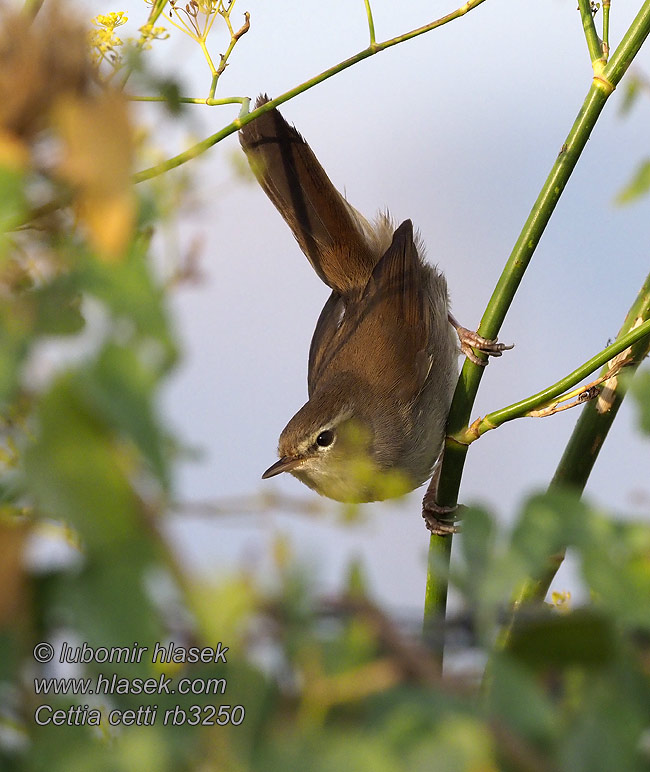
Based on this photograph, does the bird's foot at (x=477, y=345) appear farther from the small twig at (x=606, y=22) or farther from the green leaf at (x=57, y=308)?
the green leaf at (x=57, y=308)

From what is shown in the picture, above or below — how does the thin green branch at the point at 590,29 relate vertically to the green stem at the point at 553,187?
above

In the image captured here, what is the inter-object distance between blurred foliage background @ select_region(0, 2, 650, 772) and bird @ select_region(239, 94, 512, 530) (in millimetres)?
2126

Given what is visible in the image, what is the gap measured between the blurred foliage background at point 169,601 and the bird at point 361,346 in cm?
213

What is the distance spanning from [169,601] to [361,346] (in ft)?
8.33

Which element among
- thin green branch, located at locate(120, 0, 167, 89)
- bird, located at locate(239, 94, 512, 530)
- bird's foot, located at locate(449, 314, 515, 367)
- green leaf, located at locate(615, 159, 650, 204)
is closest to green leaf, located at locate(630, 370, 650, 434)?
green leaf, located at locate(615, 159, 650, 204)

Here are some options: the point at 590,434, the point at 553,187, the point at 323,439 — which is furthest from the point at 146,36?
the point at 323,439

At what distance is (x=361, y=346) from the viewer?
2.89 m

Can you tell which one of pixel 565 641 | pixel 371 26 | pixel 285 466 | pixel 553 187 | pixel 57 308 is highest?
pixel 371 26

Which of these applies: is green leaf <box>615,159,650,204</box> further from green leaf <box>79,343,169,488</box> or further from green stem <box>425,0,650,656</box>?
green stem <box>425,0,650,656</box>

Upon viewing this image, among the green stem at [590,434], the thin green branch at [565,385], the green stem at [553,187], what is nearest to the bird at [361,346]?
the green stem at [590,434]

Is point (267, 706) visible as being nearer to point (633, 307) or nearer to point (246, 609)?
point (246, 609)

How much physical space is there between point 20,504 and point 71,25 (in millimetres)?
262

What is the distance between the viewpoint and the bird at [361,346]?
267 cm

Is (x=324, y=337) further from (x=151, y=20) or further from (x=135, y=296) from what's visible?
(x=135, y=296)
